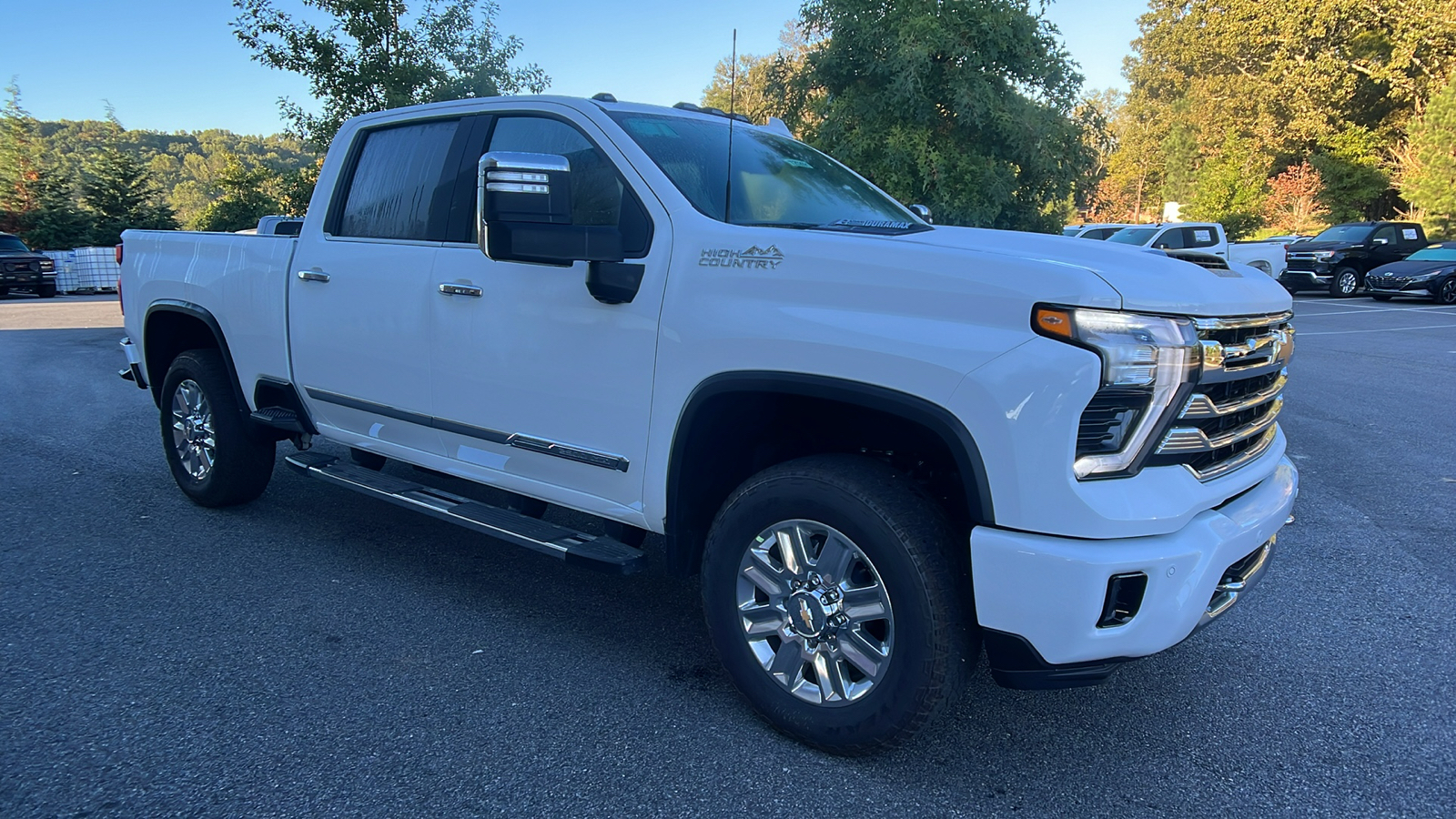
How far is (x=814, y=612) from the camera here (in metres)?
2.78

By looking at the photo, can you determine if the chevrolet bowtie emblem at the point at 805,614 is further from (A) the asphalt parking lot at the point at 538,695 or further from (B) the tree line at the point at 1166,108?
(B) the tree line at the point at 1166,108

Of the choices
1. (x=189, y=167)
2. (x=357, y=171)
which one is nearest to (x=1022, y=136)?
(x=357, y=171)

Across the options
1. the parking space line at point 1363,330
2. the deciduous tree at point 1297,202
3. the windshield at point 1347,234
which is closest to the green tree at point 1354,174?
the deciduous tree at point 1297,202

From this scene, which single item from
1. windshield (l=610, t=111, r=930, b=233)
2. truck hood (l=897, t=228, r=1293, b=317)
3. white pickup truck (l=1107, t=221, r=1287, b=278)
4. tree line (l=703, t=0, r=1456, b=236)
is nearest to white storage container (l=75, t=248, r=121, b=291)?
tree line (l=703, t=0, r=1456, b=236)

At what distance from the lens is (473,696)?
3.14 metres

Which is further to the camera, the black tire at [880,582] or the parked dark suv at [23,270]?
the parked dark suv at [23,270]

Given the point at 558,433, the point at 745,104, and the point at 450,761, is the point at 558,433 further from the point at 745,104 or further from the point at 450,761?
the point at 745,104

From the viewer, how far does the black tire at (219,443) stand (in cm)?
486

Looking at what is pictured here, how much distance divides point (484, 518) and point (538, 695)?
77 cm

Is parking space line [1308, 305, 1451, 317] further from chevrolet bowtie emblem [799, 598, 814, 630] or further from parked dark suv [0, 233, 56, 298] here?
parked dark suv [0, 233, 56, 298]

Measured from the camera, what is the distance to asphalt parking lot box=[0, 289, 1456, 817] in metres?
2.62

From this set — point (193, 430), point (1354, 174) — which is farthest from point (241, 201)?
point (1354, 174)

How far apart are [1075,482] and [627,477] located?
58.9 inches

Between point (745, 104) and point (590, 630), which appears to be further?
point (745, 104)
